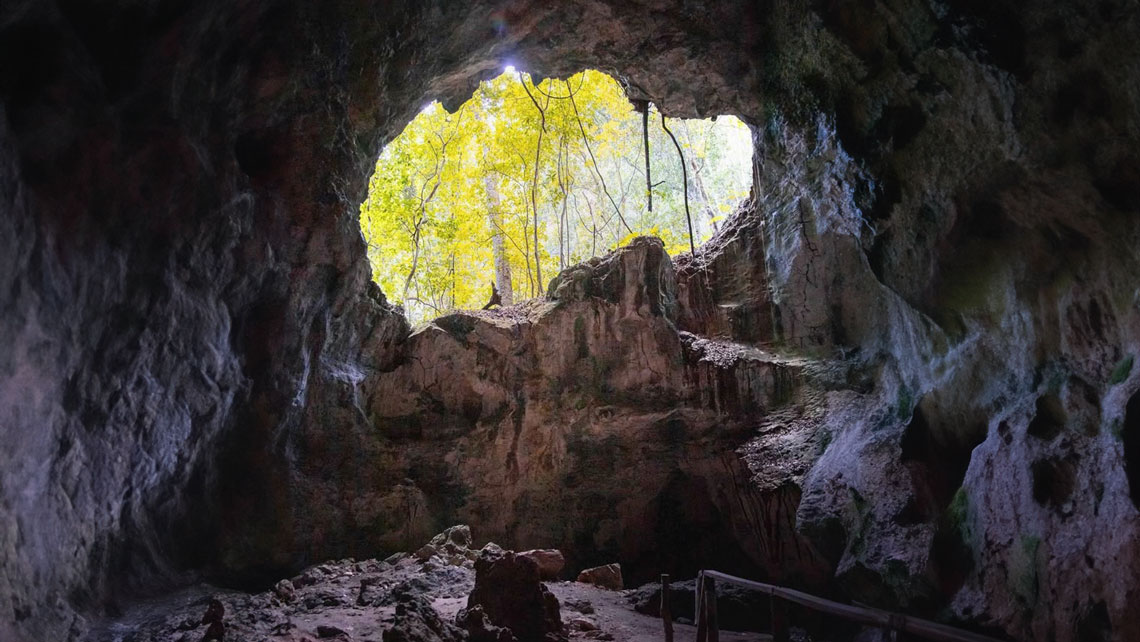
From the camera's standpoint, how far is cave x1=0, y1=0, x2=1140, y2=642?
448 centimetres

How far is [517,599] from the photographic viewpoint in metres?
5.52

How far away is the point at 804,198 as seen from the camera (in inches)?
369

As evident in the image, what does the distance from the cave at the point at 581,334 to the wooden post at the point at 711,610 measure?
196cm

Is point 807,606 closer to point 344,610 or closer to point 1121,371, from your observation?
point 1121,371

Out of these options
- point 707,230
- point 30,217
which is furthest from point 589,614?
point 707,230

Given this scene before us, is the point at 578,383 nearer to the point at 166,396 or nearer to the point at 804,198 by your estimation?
the point at 804,198

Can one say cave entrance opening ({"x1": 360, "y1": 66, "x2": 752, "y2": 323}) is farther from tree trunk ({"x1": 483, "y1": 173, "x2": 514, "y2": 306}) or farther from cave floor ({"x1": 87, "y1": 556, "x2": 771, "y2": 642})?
cave floor ({"x1": 87, "y1": 556, "x2": 771, "y2": 642})

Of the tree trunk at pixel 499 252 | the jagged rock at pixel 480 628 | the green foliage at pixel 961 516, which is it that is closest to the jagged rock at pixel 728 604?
the green foliage at pixel 961 516

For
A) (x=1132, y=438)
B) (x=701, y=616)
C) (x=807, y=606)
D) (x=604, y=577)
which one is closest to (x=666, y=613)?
(x=701, y=616)

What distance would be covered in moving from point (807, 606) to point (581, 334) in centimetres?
578

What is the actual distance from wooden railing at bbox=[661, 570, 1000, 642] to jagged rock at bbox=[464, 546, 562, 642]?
3.12 ft

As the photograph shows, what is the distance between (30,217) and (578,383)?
22.8ft

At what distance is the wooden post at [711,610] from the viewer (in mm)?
4770

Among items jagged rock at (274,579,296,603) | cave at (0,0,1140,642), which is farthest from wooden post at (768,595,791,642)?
jagged rock at (274,579,296,603)
